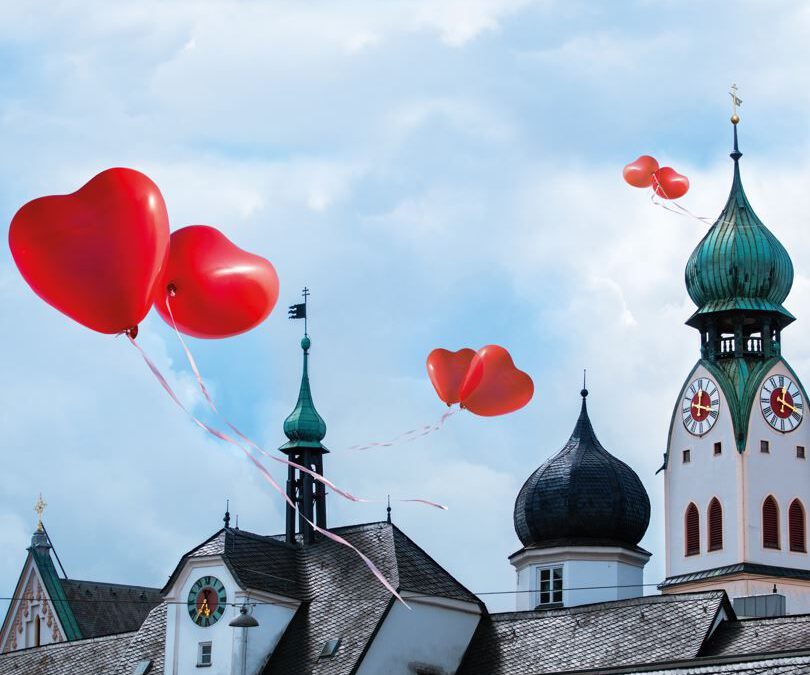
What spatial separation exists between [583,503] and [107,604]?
17.8 meters

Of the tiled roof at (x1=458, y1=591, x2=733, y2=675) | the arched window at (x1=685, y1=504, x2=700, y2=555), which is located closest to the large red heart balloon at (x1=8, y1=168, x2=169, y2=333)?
the tiled roof at (x1=458, y1=591, x2=733, y2=675)

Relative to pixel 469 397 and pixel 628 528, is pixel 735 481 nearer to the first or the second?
pixel 628 528

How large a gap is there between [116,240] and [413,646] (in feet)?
117

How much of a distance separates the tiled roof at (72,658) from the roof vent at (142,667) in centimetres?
121

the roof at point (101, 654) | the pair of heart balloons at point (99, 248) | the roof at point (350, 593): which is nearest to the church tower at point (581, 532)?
the roof at point (350, 593)

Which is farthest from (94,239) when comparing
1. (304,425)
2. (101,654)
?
(304,425)

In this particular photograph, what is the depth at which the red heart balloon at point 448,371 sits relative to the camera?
34.5 meters

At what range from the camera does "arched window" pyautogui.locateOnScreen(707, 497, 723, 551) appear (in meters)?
98.3

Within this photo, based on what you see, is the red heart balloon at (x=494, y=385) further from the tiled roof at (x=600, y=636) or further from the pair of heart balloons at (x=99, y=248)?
the tiled roof at (x=600, y=636)

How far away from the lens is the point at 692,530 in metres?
99.9

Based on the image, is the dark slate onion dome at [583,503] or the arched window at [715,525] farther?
the arched window at [715,525]

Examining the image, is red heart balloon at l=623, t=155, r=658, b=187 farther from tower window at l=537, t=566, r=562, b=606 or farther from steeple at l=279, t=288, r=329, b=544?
tower window at l=537, t=566, r=562, b=606

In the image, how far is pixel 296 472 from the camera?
6956cm

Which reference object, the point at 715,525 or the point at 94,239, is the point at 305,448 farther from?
the point at 94,239
